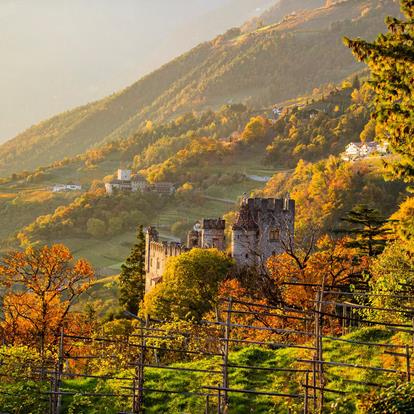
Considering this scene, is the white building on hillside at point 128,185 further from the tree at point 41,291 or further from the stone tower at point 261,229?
the tree at point 41,291

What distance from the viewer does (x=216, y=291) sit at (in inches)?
2119

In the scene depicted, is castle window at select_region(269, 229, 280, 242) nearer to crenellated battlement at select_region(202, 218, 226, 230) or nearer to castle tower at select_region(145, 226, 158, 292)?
crenellated battlement at select_region(202, 218, 226, 230)

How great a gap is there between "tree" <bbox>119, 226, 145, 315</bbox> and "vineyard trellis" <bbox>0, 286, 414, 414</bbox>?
25376 mm

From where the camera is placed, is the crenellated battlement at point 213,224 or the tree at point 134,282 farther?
the tree at point 134,282

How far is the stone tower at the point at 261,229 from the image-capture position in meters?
59.8

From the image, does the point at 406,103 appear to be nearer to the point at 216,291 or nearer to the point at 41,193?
the point at 216,291

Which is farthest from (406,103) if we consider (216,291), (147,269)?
(147,269)

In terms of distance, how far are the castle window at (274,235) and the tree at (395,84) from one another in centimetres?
4001

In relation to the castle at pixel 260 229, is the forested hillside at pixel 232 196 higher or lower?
higher

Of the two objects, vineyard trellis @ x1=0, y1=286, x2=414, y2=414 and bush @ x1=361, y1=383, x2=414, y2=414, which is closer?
bush @ x1=361, y1=383, x2=414, y2=414

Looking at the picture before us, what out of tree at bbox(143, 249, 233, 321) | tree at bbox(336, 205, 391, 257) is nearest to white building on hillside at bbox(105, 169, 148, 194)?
tree at bbox(143, 249, 233, 321)

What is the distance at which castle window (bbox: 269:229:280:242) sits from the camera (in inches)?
2395

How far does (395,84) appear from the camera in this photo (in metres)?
20.3

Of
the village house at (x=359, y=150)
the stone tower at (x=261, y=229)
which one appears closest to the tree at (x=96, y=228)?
the village house at (x=359, y=150)
